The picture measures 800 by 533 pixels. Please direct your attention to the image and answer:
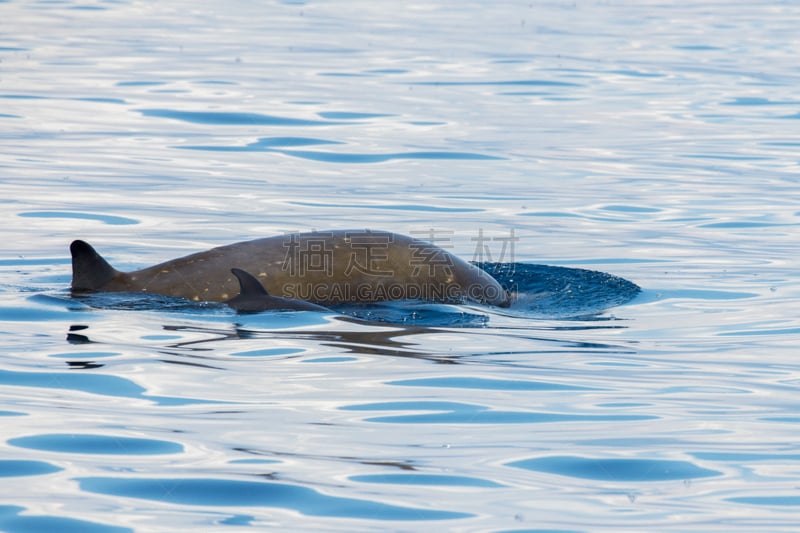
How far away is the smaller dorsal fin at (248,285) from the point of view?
9672 mm

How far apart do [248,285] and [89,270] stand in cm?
148

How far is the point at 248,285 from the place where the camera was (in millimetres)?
9766

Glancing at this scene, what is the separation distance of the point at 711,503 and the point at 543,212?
33.7 feet

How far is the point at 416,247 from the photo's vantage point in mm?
10828

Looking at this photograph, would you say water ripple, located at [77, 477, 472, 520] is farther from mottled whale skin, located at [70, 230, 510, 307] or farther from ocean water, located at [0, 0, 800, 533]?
mottled whale skin, located at [70, 230, 510, 307]

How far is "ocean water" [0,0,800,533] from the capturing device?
6582mm

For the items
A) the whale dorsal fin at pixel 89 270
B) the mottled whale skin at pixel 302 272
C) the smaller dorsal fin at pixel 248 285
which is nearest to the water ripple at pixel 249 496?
the smaller dorsal fin at pixel 248 285

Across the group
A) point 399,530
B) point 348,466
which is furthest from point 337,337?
point 399,530

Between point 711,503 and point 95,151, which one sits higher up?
point 95,151

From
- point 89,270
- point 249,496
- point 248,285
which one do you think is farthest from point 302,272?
point 249,496

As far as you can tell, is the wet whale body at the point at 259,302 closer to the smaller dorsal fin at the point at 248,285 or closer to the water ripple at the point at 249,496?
the smaller dorsal fin at the point at 248,285

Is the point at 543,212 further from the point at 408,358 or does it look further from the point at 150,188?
the point at 408,358

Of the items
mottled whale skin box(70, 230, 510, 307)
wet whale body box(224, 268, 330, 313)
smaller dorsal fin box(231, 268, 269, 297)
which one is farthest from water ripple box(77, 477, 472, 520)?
mottled whale skin box(70, 230, 510, 307)

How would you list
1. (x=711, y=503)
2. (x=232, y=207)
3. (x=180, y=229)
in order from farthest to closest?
(x=232, y=207)
(x=180, y=229)
(x=711, y=503)
